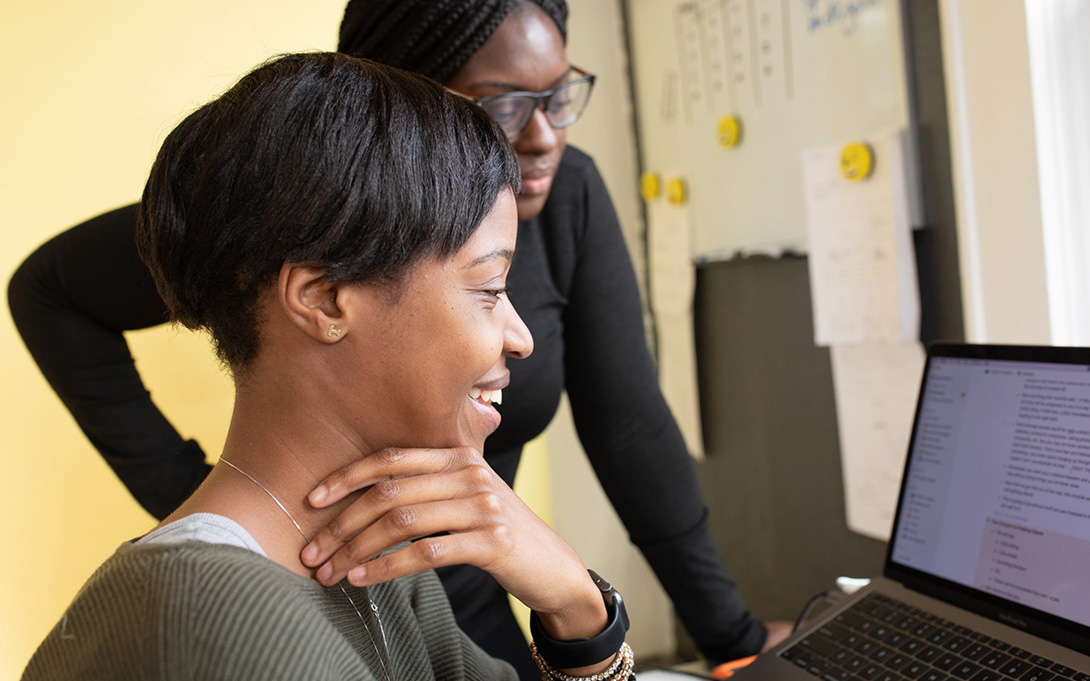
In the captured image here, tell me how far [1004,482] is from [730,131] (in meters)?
1.21

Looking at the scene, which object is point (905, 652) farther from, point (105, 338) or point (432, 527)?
point (105, 338)

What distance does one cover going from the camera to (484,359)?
0.70 meters

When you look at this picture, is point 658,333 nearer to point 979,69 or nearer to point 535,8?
point 979,69

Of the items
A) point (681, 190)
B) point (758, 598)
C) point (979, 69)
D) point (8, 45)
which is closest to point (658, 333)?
point (681, 190)

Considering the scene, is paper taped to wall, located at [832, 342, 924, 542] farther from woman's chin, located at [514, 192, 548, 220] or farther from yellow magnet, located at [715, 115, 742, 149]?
woman's chin, located at [514, 192, 548, 220]

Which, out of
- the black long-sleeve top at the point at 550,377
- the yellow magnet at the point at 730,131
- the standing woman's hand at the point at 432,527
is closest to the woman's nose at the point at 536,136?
the black long-sleeve top at the point at 550,377

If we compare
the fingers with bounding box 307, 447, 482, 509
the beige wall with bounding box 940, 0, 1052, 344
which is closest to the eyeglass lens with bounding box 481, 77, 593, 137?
the fingers with bounding box 307, 447, 482, 509

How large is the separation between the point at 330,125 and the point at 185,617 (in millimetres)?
349

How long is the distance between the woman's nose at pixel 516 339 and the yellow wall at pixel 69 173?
831 millimetres

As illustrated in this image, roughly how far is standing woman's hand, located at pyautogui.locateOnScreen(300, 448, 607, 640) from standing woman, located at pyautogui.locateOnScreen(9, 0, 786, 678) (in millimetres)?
346

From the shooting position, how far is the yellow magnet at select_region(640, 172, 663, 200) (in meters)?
2.18

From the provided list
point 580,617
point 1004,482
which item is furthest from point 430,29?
point 1004,482

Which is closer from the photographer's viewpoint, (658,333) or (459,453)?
(459,453)

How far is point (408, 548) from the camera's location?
2.22ft
